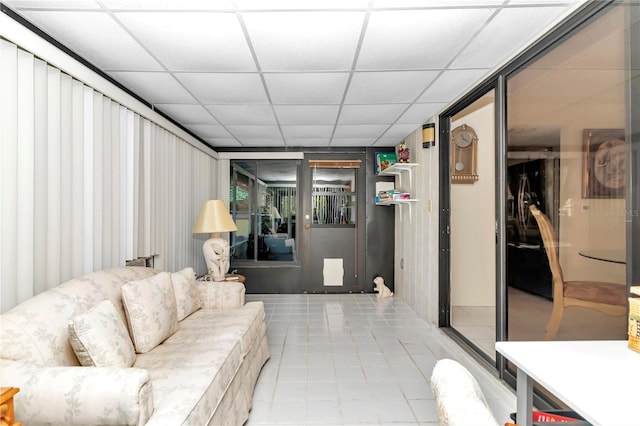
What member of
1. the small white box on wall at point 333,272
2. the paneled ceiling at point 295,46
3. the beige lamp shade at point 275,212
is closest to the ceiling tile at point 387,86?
the paneled ceiling at point 295,46

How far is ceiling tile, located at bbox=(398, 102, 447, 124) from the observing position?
3294 mm

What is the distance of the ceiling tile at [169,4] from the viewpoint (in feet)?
5.41

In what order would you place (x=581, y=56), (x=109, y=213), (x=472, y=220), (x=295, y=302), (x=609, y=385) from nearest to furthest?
(x=609, y=385)
(x=581, y=56)
(x=109, y=213)
(x=472, y=220)
(x=295, y=302)

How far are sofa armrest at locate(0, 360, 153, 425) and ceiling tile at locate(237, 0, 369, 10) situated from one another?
6.00ft

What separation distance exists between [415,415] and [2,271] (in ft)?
8.28

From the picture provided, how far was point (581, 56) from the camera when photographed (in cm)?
186

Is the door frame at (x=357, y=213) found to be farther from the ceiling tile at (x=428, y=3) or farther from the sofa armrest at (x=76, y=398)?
the sofa armrest at (x=76, y=398)

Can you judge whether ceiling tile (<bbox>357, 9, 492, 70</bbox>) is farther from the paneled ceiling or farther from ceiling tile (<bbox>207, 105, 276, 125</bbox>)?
ceiling tile (<bbox>207, 105, 276, 125</bbox>)

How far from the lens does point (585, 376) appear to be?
1.00m

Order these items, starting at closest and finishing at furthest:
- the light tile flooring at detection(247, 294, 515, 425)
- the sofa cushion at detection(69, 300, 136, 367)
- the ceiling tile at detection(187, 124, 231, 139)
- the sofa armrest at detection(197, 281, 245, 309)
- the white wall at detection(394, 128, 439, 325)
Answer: the sofa cushion at detection(69, 300, 136, 367) < the light tile flooring at detection(247, 294, 515, 425) < the sofa armrest at detection(197, 281, 245, 309) < the white wall at detection(394, 128, 439, 325) < the ceiling tile at detection(187, 124, 231, 139)

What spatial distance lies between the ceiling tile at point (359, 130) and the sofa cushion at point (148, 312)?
2865mm

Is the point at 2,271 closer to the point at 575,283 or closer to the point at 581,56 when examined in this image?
the point at 575,283

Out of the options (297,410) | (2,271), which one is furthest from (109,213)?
(297,410)

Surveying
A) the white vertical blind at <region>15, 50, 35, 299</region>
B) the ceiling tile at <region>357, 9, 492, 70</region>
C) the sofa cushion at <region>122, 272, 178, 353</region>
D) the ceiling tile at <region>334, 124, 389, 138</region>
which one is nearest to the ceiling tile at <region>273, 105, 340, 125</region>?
the ceiling tile at <region>334, 124, 389, 138</region>
